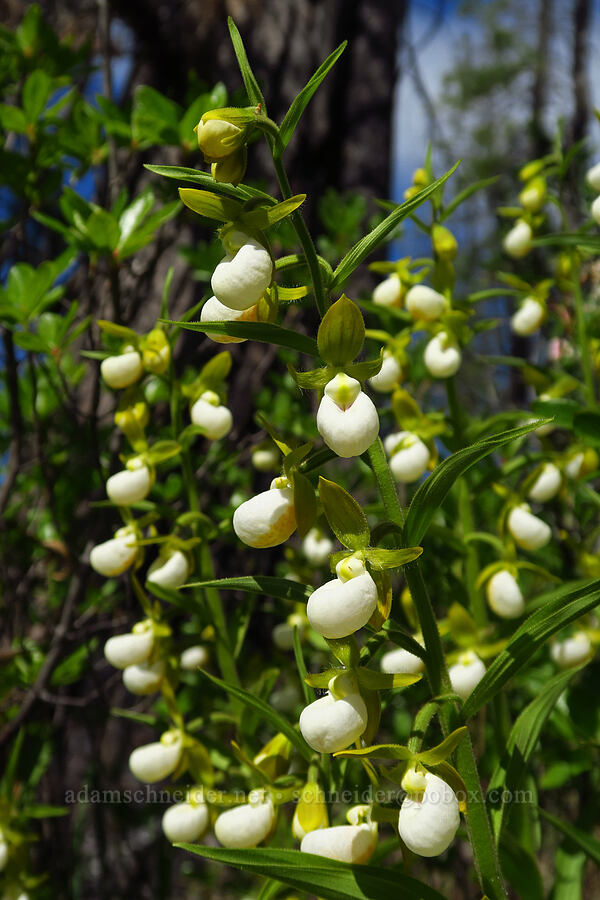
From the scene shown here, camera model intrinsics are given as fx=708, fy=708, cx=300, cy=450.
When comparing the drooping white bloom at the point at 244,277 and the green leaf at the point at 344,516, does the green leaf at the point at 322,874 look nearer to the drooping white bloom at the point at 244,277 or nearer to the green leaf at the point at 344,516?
the green leaf at the point at 344,516

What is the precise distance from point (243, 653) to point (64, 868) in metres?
0.44

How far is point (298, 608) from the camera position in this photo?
1084 millimetres

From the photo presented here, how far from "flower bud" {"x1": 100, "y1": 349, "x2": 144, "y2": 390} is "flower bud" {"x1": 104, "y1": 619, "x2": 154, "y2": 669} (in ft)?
0.89

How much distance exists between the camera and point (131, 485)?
2.44 feet

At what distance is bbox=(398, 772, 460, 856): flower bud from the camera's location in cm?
44

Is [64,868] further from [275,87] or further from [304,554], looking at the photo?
[275,87]

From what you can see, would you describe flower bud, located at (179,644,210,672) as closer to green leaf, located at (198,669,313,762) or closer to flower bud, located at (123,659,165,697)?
flower bud, located at (123,659,165,697)

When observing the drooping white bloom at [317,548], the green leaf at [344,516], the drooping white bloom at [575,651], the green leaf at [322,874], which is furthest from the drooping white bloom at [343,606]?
the drooping white bloom at [317,548]

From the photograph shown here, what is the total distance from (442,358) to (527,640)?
403 millimetres

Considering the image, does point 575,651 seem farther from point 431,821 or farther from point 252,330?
point 252,330

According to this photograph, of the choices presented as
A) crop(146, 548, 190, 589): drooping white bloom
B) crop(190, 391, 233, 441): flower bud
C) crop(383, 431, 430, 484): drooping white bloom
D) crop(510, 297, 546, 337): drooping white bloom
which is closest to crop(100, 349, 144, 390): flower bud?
crop(190, 391, 233, 441): flower bud

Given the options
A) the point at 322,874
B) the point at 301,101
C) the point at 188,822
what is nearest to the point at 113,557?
the point at 188,822

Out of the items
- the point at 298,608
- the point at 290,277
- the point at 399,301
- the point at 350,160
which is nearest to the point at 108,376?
the point at 290,277

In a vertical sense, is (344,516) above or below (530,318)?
below
